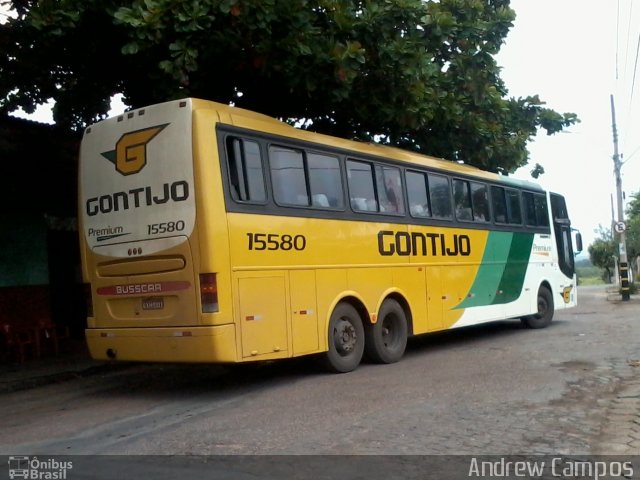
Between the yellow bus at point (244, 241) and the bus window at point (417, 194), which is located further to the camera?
the bus window at point (417, 194)

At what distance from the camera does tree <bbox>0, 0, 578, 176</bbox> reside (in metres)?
9.47

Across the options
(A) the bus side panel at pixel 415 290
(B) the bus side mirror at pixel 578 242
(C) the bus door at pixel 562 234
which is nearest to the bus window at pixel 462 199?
(A) the bus side panel at pixel 415 290

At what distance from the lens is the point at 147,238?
8.52 m

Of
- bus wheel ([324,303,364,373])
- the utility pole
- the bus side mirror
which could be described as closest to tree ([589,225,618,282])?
the utility pole

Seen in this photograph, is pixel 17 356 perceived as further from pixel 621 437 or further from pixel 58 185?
pixel 621 437

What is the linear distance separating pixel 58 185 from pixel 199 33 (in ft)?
17.7

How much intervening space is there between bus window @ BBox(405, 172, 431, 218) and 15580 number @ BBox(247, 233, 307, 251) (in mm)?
2943

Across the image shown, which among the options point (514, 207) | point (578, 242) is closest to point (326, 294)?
point (514, 207)

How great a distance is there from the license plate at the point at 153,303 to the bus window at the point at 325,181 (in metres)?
2.44

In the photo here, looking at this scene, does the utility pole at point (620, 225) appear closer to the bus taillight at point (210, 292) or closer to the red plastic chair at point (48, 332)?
the red plastic chair at point (48, 332)

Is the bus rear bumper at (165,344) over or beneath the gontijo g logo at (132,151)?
beneath

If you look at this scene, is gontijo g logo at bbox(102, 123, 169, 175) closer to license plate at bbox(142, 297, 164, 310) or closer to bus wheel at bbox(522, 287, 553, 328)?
license plate at bbox(142, 297, 164, 310)

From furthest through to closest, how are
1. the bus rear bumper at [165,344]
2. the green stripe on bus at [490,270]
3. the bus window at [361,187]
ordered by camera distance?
the green stripe on bus at [490,270] < the bus window at [361,187] < the bus rear bumper at [165,344]

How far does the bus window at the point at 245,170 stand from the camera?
8.52 m
